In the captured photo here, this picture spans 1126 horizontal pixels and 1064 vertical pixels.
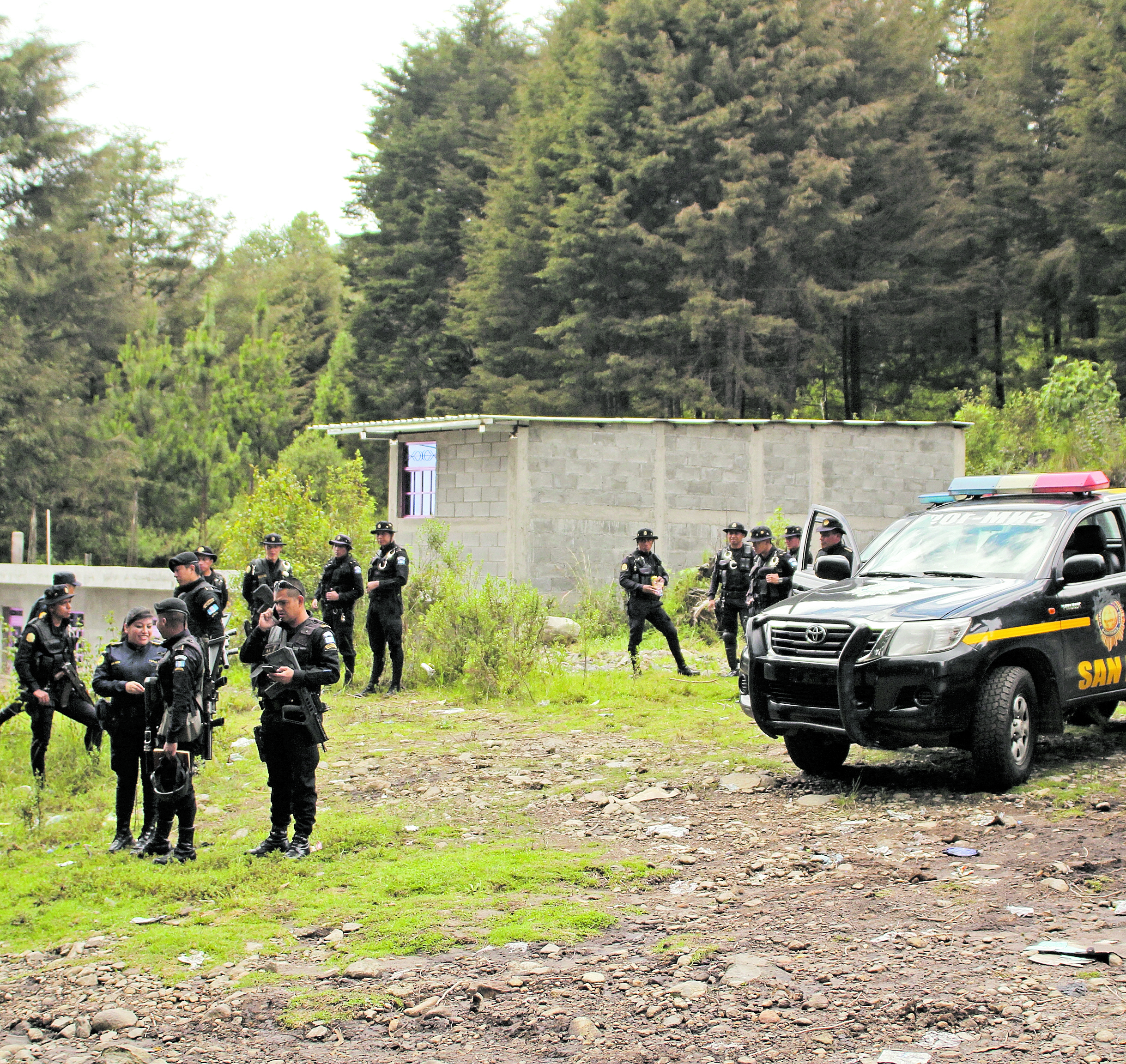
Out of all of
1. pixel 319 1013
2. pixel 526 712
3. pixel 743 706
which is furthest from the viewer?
pixel 526 712

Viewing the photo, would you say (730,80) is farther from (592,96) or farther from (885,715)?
(885,715)

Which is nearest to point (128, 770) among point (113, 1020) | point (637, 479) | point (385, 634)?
point (113, 1020)

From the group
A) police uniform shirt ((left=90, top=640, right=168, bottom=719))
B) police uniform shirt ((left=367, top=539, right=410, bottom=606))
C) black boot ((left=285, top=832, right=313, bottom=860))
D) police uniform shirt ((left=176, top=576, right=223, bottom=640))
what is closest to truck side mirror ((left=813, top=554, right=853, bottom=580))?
black boot ((left=285, top=832, right=313, bottom=860))

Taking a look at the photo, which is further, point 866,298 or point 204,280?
point 204,280

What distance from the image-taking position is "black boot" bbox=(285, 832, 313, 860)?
6.77 meters

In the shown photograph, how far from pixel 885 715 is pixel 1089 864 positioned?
58.8 inches

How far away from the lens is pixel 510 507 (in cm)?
1969

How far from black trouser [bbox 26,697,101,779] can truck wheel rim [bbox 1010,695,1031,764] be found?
651 cm

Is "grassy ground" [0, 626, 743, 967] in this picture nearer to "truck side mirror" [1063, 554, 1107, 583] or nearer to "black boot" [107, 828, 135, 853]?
"black boot" [107, 828, 135, 853]

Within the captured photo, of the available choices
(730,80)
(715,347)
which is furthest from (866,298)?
(730,80)

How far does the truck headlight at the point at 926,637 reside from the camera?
7.23 m

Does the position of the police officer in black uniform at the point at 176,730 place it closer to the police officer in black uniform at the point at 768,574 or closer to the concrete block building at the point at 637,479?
the police officer in black uniform at the point at 768,574

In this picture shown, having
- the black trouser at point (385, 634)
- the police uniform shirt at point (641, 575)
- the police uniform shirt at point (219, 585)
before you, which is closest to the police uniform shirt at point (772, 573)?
the police uniform shirt at point (641, 575)

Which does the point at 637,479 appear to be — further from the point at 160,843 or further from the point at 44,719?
the point at 160,843
